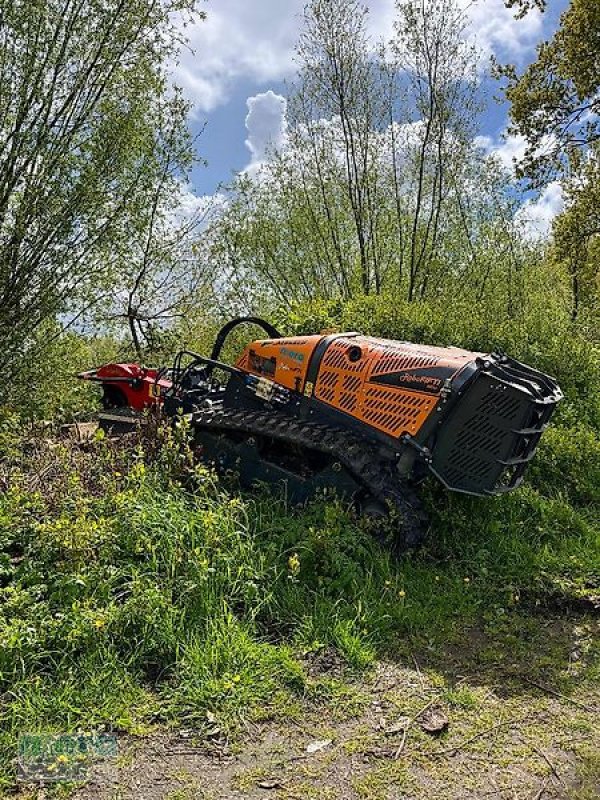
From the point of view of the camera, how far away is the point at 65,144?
648 cm

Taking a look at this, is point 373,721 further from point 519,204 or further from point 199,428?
point 519,204

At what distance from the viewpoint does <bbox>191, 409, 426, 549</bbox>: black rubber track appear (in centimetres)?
443

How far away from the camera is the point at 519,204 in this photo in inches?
508

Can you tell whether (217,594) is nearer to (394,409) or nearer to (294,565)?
(294,565)

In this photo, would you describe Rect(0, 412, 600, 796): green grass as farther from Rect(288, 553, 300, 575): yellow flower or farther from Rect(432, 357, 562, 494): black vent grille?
Rect(432, 357, 562, 494): black vent grille

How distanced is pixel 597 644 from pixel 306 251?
431 inches

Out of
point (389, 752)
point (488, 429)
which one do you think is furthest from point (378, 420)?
point (389, 752)

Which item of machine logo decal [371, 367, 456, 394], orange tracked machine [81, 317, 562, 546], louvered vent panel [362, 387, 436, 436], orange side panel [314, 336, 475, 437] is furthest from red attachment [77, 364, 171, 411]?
machine logo decal [371, 367, 456, 394]

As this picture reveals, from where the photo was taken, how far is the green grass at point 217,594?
3033mm

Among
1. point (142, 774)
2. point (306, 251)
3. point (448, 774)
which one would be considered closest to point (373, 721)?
point (448, 774)

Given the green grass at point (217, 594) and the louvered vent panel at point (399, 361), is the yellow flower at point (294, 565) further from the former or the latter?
the louvered vent panel at point (399, 361)
